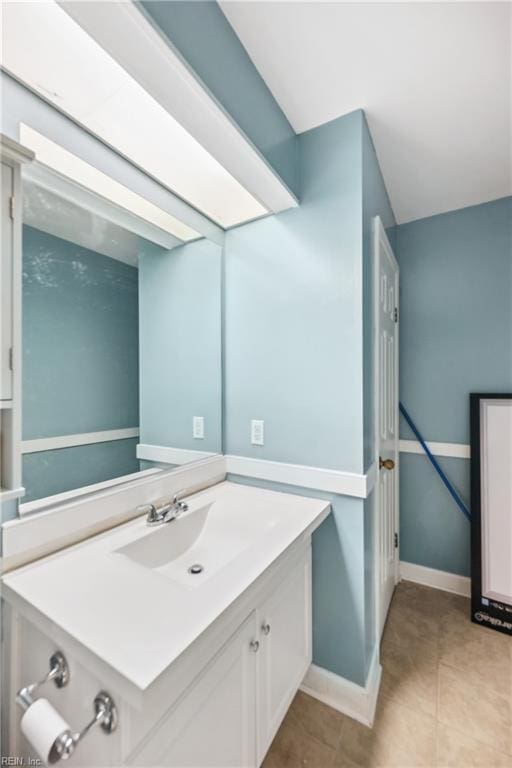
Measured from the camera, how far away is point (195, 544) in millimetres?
1242

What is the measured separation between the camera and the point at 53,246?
1018 millimetres

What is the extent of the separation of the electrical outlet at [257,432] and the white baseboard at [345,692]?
102cm

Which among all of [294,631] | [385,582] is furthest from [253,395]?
[385,582]

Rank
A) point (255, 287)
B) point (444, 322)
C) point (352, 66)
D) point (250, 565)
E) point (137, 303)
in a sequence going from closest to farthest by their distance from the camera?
point (250, 565)
point (352, 66)
point (137, 303)
point (255, 287)
point (444, 322)

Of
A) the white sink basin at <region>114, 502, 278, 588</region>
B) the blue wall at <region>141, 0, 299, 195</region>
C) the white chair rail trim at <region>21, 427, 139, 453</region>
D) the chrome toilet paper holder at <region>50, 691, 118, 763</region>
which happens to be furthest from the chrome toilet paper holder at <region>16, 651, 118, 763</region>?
the blue wall at <region>141, 0, 299, 195</region>

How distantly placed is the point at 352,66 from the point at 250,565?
1.70 meters

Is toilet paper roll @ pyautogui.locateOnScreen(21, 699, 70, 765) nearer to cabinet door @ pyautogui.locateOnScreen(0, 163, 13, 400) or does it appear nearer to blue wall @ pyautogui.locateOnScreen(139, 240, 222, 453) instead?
cabinet door @ pyautogui.locateOnScreen(0, 163, 13, 400)

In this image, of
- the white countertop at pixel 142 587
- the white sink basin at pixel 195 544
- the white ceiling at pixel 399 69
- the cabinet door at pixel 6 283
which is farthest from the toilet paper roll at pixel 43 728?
the white ceiling at pixel 399 69

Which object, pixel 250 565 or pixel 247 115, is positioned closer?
pixel 250 565

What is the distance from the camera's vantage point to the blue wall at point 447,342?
2.00 metres

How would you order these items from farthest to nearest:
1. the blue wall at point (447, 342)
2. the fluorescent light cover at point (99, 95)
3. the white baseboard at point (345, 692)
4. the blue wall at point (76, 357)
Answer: the blue wall at point (447, 342) → the white baseboard at point (345, 692) → the blue wall at point (76, 357) → the fluorescent light cover at point (99, 95)

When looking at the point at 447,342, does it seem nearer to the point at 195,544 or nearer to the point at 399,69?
the point at 399,69

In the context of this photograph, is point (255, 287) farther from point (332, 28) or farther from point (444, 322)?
point (444, 322)

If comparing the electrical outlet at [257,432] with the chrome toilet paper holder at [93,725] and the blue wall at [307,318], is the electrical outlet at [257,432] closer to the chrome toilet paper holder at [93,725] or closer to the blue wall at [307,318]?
the blue wall at [307,318]
